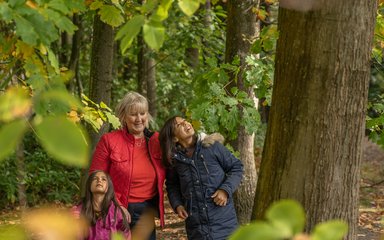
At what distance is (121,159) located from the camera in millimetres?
4766

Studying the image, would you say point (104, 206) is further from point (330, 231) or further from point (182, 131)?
point (330, 231)

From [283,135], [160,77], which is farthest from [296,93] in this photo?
[160,77]

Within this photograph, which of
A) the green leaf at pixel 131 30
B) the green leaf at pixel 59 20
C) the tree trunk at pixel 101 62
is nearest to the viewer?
the green leaf at pixel 131 30

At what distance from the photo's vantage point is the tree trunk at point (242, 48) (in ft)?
23.2

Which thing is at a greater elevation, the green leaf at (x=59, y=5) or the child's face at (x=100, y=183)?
the green leaf at (x=59, y=5)

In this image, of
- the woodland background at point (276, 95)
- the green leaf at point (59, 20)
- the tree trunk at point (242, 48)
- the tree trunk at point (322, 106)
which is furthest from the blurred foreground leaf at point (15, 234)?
the tree trunk at point (242, 48)

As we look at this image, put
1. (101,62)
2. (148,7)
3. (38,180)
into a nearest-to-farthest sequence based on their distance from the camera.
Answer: (148,7), (101,62), (38,180)

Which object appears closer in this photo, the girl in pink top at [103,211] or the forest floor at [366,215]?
the girl in pink top at [103,211]

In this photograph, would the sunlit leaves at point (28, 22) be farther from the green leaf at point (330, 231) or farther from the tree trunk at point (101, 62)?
the tree trunk at point (101, 62)

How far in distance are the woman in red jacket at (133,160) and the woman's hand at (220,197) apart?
46 centimetres

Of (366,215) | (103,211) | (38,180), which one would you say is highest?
(103,211)

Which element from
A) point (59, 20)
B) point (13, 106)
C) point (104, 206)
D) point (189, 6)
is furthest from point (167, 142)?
point (13, 106)

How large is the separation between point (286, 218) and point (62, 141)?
0.99 ft

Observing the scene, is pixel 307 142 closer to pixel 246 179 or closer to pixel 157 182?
pixel 157 182
